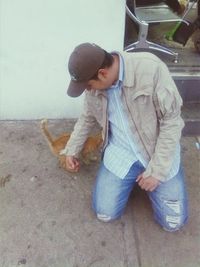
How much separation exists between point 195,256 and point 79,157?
3.43 ft

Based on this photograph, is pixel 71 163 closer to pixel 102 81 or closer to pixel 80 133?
pixel 80 133

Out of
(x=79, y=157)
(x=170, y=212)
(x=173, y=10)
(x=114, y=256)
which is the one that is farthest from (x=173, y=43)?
(x=114, y=256)

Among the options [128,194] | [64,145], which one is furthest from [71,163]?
[128,194]

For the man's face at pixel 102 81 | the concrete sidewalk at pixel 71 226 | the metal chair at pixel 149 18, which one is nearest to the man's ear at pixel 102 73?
the man's face at pixel 102 81

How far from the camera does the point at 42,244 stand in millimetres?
2488

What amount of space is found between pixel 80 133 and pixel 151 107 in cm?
56

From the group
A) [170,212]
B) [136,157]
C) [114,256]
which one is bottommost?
[114,256]

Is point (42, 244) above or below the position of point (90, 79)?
below

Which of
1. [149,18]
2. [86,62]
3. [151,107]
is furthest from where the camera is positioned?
[149,18]

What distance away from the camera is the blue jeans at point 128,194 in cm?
253

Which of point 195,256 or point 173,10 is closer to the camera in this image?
point 195,256

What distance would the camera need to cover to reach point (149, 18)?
3955 millimetres

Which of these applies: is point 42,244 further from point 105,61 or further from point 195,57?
point 195,57

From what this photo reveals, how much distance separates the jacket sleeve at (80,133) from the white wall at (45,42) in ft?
2.60
